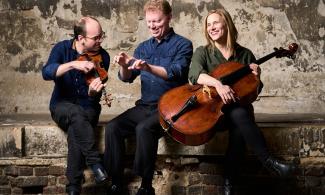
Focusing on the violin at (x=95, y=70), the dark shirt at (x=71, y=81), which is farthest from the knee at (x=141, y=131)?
the dark shirt at (x=71, y=81)

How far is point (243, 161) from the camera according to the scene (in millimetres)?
3820

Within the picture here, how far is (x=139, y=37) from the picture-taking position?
17.9ft

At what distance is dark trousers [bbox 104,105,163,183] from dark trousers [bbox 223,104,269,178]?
1.52 ft

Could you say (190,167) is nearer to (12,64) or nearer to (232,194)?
(232,194)

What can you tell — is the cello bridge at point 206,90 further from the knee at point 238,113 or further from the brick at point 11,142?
the brick at point 11,142

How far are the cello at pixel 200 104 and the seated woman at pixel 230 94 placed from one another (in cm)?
5

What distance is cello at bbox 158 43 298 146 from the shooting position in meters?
3.14

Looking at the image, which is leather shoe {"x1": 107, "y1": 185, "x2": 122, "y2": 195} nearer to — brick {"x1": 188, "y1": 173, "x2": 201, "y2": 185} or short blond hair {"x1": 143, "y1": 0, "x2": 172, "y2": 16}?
brick {"x1": 188, "y1": 173, "x2": 201, "y2": 185}

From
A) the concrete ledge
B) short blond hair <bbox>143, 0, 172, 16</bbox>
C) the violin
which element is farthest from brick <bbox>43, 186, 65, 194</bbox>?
short blond hair <bbox>143, 0, 172, 16</bbox>

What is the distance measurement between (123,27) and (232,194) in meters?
2.54

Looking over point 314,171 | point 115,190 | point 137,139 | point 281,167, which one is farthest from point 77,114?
point 314,171

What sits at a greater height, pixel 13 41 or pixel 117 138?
pixel 13 41

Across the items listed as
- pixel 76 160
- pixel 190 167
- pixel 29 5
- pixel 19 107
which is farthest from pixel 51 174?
pixel 29 5

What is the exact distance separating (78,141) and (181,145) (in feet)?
2.48
